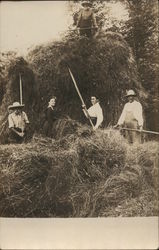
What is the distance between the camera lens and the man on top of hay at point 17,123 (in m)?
1.49

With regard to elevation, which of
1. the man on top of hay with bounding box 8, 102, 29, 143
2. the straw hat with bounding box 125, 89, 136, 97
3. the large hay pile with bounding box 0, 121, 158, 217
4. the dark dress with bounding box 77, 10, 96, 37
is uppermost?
the dark dress with bounding box 77, 10, 96, 37

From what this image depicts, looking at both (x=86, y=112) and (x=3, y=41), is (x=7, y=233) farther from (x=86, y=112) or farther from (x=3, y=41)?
(x=3, y=41)

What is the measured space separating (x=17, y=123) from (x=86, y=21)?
0.51m

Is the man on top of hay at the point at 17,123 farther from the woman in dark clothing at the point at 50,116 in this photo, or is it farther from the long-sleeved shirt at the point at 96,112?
the long-sleeved shirt at the point at 96,112

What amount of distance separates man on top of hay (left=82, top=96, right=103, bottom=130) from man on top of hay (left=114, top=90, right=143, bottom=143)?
8 cm

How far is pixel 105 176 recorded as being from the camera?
4.75 ft

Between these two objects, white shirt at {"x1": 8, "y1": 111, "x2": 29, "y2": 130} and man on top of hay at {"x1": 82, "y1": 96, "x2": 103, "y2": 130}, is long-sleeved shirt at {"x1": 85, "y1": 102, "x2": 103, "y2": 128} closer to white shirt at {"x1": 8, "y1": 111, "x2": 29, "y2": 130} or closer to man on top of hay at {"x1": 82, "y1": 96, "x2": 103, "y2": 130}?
man on top of hay at {"x1": 82, "y1": 96, "x2": 103, "y2": 130}

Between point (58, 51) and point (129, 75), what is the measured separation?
1.02ft

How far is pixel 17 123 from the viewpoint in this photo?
4.91 feet

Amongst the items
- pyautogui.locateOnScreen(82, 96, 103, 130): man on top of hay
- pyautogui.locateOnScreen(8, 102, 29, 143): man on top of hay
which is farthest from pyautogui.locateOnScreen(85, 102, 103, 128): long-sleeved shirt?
pyautogui.locateOnScreen(8, 102, 29, 143): man on top of hay

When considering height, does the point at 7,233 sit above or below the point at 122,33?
below

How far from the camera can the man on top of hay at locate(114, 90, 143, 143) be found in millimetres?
1470

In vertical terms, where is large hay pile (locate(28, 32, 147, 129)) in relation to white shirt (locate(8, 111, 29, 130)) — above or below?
above

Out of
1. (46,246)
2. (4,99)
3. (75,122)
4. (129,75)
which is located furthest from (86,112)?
(46,246)
